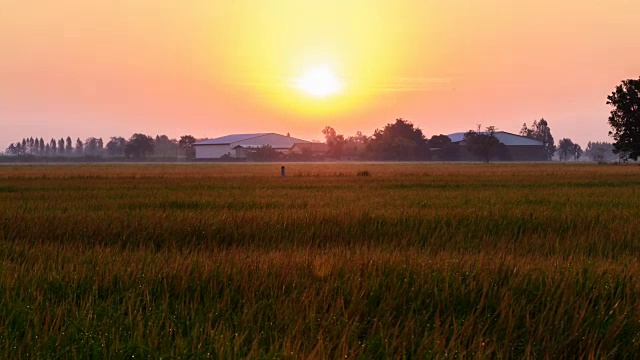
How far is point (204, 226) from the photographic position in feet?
28.9

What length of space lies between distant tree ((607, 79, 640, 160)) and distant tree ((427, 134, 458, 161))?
68.2m

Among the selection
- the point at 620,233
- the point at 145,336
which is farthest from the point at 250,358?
the point at 620,233

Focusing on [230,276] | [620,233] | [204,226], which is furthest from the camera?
[204,226]

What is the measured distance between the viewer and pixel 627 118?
5528cm

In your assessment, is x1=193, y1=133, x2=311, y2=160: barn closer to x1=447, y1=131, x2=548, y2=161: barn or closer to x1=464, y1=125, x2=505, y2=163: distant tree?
x1=447, y1=131, x2=548, y2=161: barn

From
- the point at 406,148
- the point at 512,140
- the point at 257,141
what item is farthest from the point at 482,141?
the point at 257,141

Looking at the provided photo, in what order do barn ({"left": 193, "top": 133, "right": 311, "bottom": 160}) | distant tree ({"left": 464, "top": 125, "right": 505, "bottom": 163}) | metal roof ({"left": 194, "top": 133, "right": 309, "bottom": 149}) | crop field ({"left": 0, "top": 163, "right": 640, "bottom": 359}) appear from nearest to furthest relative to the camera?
1. crop field ({"left": 0, "top": 163, "right": 640, "bottom": 359})
2. distant tree ({"left": 464, "top": 125, "right": 505, "bottom": 163})
3. barn ({"left": 193, "top": 133, "right": 311, "bottom": 160})
4. metal roof ({"left": 194, "top": 133, "right": 309, "bottom": 149})

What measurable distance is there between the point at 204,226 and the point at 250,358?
6.09m

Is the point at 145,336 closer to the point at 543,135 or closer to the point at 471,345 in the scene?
the point at 471,345

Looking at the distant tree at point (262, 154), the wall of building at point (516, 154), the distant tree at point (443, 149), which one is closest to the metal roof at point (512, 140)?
the wall of building at point (516, 154)

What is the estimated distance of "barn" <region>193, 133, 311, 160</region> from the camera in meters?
134

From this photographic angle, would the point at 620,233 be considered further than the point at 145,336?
Yes

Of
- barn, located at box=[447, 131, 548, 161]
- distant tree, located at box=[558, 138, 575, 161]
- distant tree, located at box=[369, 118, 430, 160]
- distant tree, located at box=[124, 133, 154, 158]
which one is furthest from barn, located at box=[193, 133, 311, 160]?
distant tree, located at box=[558, 138, 575, 161]

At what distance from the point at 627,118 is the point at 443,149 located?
70.5 metres
